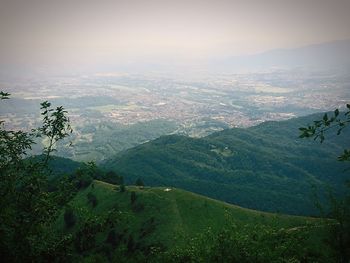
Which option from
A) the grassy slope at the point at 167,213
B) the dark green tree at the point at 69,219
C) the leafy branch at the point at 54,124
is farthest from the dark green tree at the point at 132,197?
the leafy branch at the point at 54,124

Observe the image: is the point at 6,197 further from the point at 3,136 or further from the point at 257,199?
the point at 257,199

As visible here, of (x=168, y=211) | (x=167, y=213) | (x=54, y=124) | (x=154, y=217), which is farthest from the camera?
(x=168, y=211)

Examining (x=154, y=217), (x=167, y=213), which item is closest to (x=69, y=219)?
(x=154, y=217)

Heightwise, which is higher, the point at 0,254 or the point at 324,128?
the point at 324,128

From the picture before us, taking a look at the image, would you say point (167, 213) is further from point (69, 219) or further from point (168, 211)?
point (69, 219)

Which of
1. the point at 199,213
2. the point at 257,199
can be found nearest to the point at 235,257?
the point at 199,213

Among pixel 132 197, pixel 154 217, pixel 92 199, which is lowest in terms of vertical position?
pixel 154 217

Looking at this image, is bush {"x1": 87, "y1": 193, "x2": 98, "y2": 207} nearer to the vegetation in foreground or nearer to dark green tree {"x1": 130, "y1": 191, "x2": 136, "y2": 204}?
dark green tree {"x1": 130, "y1": 191, "x2": 136, "y2": 204}

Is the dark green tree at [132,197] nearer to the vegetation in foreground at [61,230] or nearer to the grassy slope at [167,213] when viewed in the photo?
the grassy slope at [167,213]

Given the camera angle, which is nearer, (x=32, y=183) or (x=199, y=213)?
(x=32, y=183)
